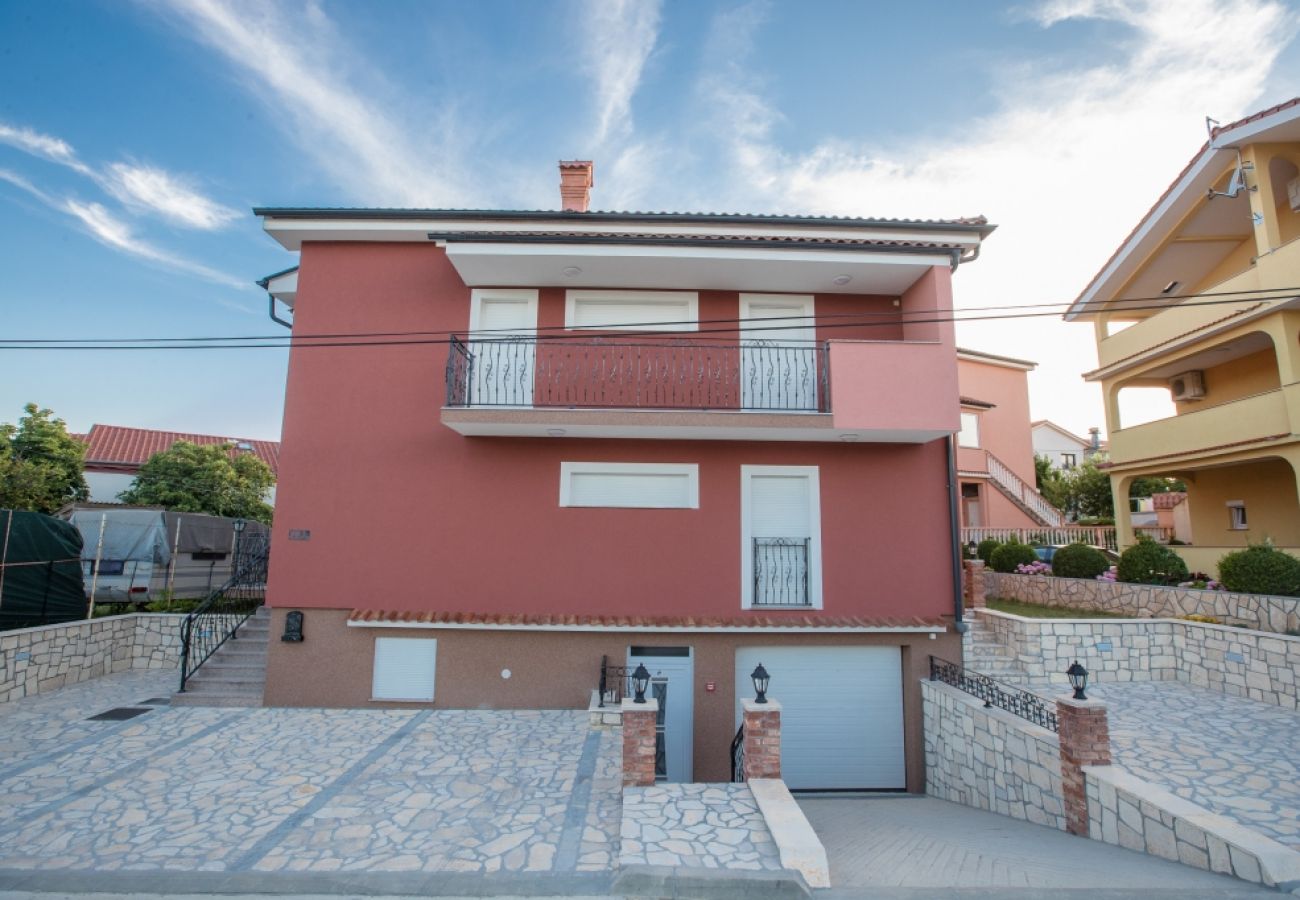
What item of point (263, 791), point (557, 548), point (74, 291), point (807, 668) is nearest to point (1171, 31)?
point (807, 668)

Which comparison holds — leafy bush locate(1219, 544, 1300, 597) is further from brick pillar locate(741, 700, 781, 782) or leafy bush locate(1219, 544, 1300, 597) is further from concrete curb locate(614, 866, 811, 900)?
concrete curb locate(614, 866, 811, 900)

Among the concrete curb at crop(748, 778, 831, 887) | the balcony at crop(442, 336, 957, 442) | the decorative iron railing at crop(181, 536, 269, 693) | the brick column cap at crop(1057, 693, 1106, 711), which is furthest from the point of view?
the decorative iron railing at crop(181, 536, 269, 693)

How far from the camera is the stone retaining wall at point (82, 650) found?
8.72 metres

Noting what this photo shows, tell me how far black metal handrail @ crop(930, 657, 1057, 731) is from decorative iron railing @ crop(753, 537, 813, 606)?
2.18 metres

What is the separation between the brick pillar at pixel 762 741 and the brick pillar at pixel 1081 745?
9.25 feet

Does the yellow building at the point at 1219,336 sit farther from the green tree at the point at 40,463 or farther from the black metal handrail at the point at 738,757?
the green tree at the point at 40,463

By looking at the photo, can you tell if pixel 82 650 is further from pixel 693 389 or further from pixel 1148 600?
pixel 1148 600

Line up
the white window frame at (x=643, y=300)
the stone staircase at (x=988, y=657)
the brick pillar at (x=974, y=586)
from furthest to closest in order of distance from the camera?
1. the brick pillar at (x=974, y=586)
2. the stone staircase at (x=988, y=657)
3. the white window frame at (x=643, y=300)

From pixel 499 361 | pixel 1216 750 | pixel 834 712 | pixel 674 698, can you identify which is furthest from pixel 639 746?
pixel 1216 750

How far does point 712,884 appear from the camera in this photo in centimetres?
429

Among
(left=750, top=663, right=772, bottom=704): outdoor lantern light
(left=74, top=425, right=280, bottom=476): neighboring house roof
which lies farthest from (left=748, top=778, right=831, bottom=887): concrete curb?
(left=74, top=425, right=280, bottom=476): neighboring house roof

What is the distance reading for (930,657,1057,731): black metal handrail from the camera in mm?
6891

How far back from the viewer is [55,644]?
9.46 metres

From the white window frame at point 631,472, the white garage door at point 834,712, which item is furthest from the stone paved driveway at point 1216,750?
the white window frame at point 631,472
